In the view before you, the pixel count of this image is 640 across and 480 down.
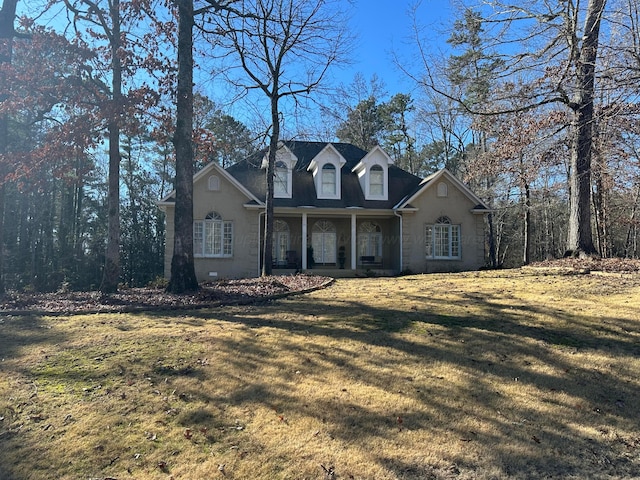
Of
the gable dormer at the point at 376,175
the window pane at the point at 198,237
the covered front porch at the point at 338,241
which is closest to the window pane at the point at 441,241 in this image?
the covered front porch at the point at 338,241

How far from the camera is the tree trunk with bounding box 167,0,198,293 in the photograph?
34.3ft

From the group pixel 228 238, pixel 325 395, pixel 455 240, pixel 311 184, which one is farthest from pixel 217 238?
pixel 325 395

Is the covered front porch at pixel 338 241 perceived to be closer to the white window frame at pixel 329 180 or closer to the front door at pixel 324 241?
the front door at pixel 324 241

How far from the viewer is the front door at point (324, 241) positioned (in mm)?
21062

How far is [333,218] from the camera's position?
21.0m

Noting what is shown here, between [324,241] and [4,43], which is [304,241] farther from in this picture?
[4,43]

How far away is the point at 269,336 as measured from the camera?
684cm

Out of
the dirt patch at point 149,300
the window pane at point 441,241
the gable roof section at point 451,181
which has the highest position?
the gable roof section at point 451,181

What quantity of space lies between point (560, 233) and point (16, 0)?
36479mm

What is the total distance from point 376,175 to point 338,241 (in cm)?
362

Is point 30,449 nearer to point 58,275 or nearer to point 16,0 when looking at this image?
point 16,0

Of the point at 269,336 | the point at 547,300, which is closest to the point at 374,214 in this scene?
the point at 547,300

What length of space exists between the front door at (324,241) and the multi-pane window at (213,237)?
459 centimetres

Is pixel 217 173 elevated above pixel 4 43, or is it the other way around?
pixel 4 43
